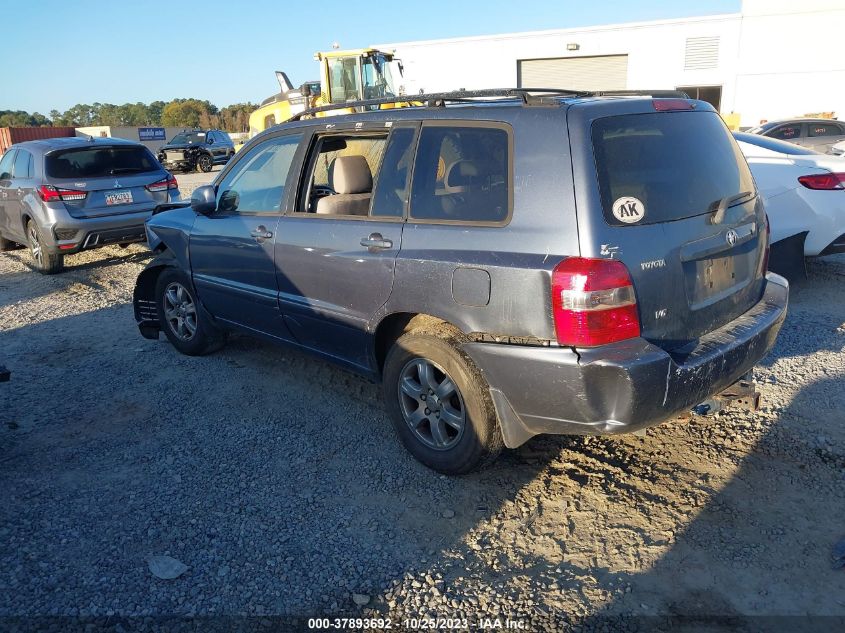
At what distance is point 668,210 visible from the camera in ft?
10.0

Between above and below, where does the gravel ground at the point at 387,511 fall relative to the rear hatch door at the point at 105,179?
below

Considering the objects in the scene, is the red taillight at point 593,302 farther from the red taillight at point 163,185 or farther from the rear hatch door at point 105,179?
the red taillight at point 163,185

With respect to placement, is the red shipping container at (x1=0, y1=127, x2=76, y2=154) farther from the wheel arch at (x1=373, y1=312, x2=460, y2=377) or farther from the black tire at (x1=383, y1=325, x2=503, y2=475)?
the black tire at (x1=383, y1=325, x2=503, y2=475)

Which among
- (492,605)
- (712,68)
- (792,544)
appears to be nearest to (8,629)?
(492,605)

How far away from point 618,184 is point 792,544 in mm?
1771

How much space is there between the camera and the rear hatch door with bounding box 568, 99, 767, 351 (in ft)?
9.44

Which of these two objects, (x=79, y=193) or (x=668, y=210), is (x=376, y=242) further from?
(x=79, y=193)

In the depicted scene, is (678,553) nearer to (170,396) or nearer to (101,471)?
(101,471)

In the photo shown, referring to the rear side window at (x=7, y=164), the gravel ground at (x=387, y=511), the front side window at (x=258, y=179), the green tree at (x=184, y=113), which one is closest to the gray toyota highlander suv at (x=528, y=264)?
the front side window at (x=258, y=179)

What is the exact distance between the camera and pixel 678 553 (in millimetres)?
2920

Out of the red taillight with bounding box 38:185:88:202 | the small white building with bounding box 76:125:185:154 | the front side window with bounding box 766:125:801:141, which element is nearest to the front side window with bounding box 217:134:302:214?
the red taillight with bounding box 38:185:88:202

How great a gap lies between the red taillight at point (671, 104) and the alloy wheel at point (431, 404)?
5.51 feet

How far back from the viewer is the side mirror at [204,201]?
4.96 m

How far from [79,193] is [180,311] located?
4102mm
